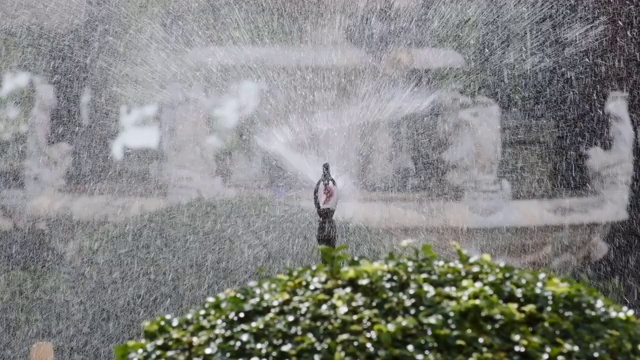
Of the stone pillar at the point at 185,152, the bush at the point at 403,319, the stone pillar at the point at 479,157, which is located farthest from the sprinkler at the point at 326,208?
the stone pillar at the point at 185,152

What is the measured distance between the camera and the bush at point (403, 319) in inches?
84.8

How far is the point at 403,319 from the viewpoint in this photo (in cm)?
218

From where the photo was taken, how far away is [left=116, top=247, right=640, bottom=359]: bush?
2154 millimetres

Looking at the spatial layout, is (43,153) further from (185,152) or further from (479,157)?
(479,157)

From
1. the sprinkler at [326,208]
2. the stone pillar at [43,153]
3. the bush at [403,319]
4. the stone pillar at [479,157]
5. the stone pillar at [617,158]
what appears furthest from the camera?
the stone pillar at [43,153]

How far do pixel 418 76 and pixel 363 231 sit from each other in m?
2.64

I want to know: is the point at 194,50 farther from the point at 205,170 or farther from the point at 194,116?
the point at 205,170

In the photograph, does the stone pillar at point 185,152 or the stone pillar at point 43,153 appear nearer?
the stone pillar at point 185,152

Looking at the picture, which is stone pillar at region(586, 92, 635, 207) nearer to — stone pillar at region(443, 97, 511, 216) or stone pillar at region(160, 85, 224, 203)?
stone pillar at region(443, 97, 511, 216)

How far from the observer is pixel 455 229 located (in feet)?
35.9

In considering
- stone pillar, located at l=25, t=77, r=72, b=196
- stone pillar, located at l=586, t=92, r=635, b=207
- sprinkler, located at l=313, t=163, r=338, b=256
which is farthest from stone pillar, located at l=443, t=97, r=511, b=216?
sprinkler, located at l=313, t=163, r=338, b=256

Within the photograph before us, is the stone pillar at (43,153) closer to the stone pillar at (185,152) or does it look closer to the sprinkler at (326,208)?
the stone pillar at (185,152)

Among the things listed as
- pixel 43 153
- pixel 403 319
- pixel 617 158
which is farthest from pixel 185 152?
pixel 403 319

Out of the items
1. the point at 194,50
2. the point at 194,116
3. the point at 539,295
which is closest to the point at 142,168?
the point at 194,116
